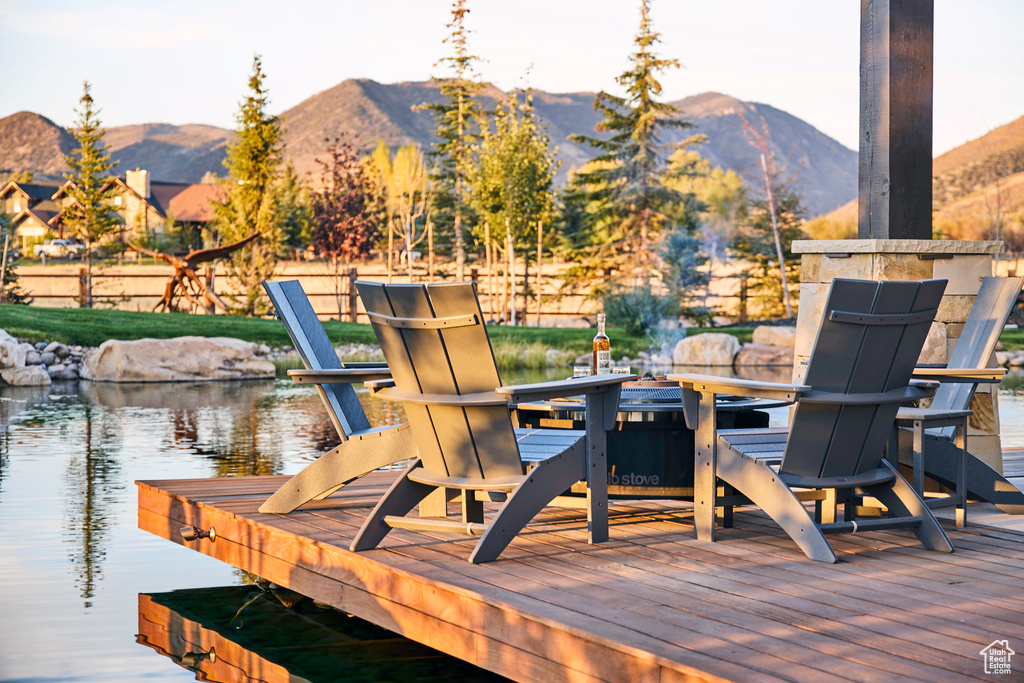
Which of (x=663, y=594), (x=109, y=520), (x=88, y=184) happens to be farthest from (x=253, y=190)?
(x=663, y=594)

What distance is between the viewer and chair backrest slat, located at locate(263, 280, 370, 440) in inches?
159

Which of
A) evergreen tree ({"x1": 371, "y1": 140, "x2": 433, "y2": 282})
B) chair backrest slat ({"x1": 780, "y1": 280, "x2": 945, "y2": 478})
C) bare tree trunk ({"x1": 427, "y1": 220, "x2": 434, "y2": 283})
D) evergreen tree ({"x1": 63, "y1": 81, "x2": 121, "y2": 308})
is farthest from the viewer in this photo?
bare tree trunk ({"x1": 427, "y1": 220, "x2": 434, "y2": 283})

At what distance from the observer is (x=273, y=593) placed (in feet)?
14.5

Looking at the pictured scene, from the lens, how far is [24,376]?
14.1 metres

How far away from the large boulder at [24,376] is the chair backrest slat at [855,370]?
42.9 feet

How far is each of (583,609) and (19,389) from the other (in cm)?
1263

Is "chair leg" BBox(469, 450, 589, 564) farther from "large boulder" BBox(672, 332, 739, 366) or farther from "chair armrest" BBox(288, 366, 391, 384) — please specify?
"large boulder" BBox(672, 332, 739, 366)

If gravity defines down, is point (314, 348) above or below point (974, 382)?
above

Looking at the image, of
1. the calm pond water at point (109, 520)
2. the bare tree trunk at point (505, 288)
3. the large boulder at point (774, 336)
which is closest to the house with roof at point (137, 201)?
the bare tree trunk at point (505, 288)

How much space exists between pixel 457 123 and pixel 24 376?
13.8 metres

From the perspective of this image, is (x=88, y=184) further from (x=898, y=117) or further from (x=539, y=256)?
(x=898, y=117)

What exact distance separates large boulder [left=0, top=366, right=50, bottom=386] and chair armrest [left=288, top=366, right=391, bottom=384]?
1165 cm

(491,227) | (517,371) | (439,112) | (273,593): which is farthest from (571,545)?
(439,112)

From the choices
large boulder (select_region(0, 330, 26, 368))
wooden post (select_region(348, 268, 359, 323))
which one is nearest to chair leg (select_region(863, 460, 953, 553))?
large boulder (select_region(0, 330, 26, 368))
